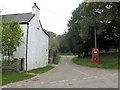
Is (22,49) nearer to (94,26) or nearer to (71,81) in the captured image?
(71,81)

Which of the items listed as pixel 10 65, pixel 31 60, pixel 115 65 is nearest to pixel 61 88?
A: pixel 10 65

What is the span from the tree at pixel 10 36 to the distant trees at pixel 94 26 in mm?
12035

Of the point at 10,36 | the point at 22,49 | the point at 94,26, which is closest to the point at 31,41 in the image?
the point at 22,49

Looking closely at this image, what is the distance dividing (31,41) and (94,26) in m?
13.9

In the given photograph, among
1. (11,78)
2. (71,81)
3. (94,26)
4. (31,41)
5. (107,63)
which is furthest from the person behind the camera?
(94,26)

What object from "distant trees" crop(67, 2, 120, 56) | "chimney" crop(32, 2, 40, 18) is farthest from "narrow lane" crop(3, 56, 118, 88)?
"distant trees" crop(67, 2, 120, 56)

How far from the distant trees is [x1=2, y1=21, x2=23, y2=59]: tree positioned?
1204cm

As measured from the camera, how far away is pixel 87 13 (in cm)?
4388

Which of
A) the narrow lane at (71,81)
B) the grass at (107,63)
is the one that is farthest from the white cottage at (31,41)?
the narrow lane at (71,81)

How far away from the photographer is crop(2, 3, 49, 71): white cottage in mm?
28922

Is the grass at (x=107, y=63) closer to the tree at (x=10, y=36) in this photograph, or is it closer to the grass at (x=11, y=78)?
the tree at (x=10, y=36)

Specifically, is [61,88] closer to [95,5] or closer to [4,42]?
[4,42]

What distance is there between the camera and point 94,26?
4056 cm

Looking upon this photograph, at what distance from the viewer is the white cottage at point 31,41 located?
28922 mm
